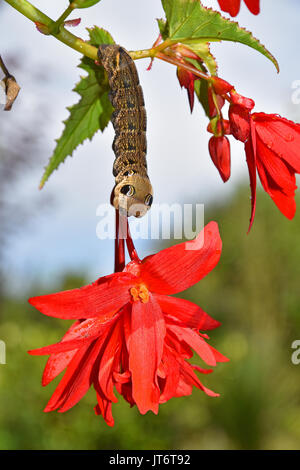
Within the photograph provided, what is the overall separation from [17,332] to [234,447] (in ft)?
5.11

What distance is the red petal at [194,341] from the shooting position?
0.24 m

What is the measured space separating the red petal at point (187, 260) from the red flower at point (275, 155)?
4 cm

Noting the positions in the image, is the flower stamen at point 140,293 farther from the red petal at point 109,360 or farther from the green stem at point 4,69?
the green stem at point 4,69

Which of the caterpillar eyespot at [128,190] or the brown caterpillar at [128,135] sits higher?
the brown caterpillar at [128,135]

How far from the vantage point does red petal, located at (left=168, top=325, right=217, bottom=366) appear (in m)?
0.24

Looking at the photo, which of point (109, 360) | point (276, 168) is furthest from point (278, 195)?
point (109, 360)

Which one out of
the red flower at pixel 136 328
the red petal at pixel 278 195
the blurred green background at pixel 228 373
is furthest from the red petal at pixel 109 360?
the blurred green background at pixel 228 373

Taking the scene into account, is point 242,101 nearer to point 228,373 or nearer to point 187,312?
point 187,312

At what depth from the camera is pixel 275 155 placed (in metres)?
0.25

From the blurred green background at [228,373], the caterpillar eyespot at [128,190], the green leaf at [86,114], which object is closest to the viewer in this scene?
the caterpillar eyespot at [128,190]

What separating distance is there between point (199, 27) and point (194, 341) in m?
0.16

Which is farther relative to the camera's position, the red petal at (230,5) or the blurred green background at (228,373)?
the blurred green background at (228,373)

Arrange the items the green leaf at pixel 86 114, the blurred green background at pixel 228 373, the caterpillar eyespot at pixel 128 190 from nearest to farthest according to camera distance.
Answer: the caterpillar eyespot at pixel 128 190 < the green leaf at pixel 86 114 < the blurred green background at pixel 228 373

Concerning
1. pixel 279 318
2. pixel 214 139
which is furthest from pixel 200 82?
pixel 279 318
